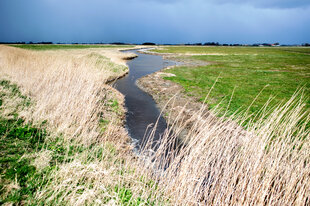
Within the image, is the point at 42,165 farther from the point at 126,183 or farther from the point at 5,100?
the point at 5,100

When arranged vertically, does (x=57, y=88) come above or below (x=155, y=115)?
above

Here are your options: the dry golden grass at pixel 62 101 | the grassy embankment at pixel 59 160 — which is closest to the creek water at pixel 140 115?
the grassy embankment at pixel 59 160

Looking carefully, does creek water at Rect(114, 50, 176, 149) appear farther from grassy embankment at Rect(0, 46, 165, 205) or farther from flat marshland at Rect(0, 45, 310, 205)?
flat marshland at Rect(0, 45, 310, 205)

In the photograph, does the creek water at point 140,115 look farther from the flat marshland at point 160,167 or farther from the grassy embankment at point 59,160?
the flat marshland at point 160,167

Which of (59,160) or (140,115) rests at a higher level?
(59,160)

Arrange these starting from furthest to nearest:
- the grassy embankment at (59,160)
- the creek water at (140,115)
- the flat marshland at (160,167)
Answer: the creek water at (140,115), the flat marshland at (160,167), the grassy embankment at (59,160)

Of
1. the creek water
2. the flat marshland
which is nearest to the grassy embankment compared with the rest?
the flat marshland

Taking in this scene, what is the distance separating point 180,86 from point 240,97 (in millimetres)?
5545

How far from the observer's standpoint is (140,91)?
1603cm

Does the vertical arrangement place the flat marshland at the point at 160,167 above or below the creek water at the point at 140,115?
above

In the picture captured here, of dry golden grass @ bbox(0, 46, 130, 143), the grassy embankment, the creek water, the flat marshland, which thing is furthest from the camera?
the creek water

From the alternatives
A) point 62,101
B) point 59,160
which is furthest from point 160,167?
point 62,101

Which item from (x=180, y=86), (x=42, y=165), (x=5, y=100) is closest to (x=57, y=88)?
(x=5, y=100)

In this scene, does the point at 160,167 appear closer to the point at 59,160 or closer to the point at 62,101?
the point at 59,160
